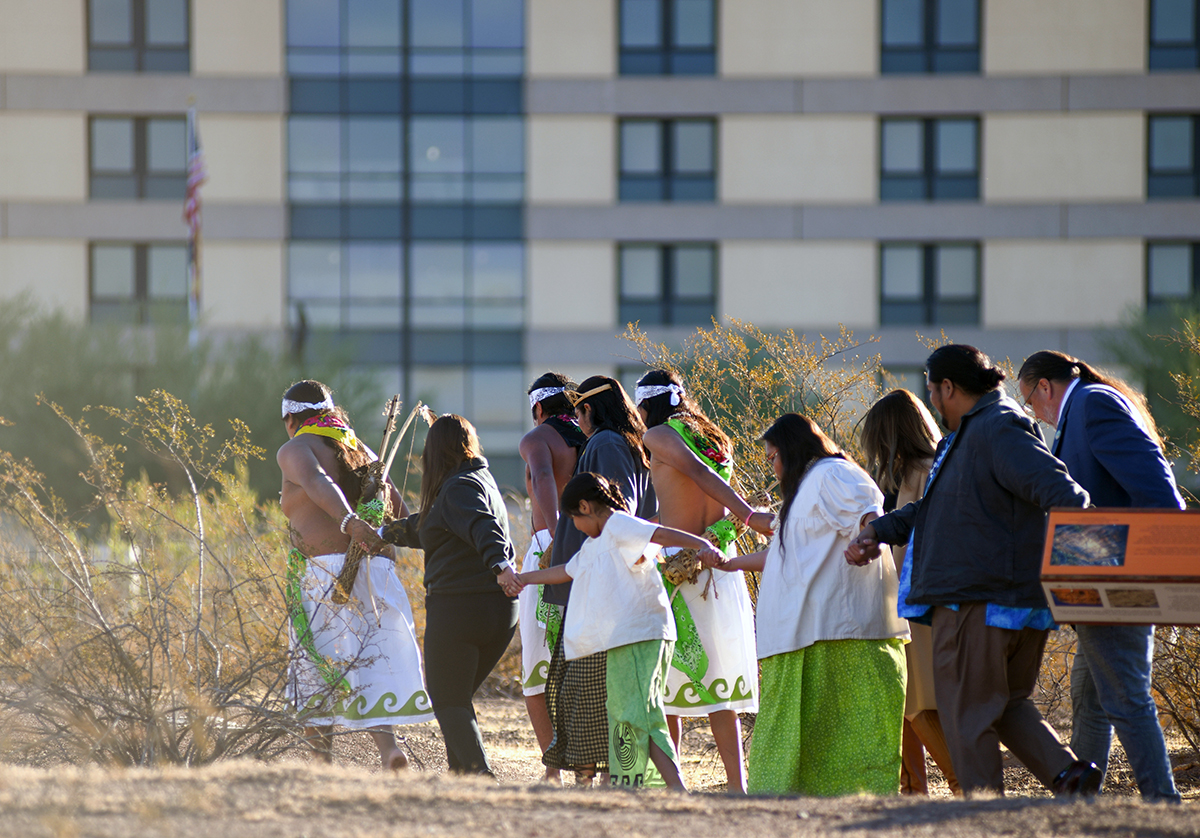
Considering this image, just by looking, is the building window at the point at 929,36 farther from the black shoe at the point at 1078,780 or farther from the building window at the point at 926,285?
the black shoe at the point at 1078,780

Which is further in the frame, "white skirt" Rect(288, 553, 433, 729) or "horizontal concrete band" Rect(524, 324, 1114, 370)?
"horizontal concrete band" Rect(524, 324, 1114, 370)

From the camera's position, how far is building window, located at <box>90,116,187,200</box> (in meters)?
28.9

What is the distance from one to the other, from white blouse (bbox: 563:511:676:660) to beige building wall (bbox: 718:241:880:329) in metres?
24.0

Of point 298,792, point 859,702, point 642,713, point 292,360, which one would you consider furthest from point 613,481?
point 292,360

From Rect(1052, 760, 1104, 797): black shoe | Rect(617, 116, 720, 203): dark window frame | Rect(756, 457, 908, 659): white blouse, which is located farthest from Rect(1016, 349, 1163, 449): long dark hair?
Rect(617, 116, 720, 203): dark window frame

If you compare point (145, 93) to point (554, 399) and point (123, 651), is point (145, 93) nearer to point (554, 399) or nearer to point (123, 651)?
point (554, 399)

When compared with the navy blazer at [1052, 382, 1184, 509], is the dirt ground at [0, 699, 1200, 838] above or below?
below

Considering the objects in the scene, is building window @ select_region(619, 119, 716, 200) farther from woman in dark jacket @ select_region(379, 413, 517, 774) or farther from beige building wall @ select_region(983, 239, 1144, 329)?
woman in dark jacket @ select_region(379, 413, 517, 774)

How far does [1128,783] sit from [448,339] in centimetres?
2425

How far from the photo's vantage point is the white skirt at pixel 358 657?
5281mm

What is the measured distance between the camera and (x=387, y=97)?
1137 inches

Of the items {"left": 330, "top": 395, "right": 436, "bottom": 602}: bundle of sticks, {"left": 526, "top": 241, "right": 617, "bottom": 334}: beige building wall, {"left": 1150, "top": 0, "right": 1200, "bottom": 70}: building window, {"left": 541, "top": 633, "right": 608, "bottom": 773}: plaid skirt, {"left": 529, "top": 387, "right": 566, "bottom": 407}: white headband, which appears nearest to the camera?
{"left": 541, "top": 633, "right": 608, "bottom": 773}: plaid skirt

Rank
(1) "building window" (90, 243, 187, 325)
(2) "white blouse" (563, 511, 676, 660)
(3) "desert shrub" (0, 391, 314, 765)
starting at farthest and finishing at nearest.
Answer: (1) "building window" (90, 243, 187, 325)
(3) "desert shrub" (0, 391, 314, 765)
(2) "white blouse" (563, 511, 676, 660)

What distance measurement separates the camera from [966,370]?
14.8 ft
